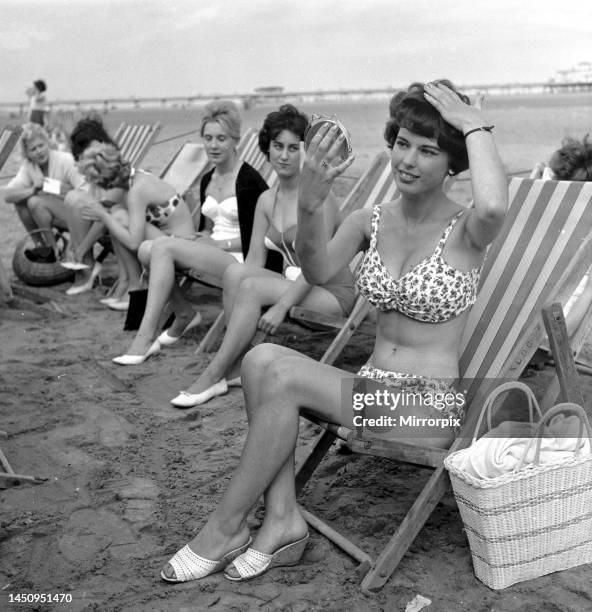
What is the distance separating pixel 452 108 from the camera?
251 centimetres

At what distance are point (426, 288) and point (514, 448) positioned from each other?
56 cm

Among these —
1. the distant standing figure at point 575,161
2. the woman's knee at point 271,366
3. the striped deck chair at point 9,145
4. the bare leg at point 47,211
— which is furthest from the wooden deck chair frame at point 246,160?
the woman's knee at point 271,366

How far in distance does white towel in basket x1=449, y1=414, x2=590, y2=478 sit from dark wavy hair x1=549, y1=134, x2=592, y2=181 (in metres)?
1.91

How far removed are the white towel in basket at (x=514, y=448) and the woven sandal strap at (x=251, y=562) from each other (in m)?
0.64

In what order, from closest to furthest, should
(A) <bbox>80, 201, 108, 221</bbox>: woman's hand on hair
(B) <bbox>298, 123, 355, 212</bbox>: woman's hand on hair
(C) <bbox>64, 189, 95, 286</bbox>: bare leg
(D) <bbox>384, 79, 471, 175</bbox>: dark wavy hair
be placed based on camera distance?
(B) <bbox>298, 123, 355, 212</bbox>: woman's hand on hair, (D) <bbox>384, 79, 471, 175</bbox>: dark wavy hair, (A) <bbox>80, 201, 108, 221</bbox>: woman's hand on hair, (C) <bbox>64, 189, 95, 286</bbox>: bare leg

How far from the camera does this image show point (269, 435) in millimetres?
2523

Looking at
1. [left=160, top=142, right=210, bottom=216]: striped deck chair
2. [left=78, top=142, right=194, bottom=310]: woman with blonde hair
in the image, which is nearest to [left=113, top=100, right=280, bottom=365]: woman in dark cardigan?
[left=78, top=142, right=194, bottom=310]: woman with blonde hair

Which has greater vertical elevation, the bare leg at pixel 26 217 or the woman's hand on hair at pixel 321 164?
the woman's hand on hair at pixel 321 164

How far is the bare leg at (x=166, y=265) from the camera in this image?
487cm

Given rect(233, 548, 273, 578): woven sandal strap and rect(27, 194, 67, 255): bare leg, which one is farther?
rect(27, 194, 67, 255): bare leg

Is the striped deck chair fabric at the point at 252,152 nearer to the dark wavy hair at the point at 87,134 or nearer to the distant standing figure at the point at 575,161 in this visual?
the dark wavy hair at the point at 87,134

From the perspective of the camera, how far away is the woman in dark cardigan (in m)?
4.88

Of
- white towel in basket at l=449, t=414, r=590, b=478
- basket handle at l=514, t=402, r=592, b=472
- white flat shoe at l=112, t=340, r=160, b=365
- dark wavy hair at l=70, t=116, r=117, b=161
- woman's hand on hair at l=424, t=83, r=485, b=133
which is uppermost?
woman's hand on hair at l=424, t=83, r=485, b=133

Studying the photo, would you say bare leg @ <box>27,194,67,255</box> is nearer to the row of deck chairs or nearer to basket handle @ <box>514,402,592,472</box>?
the row of deck chairs
